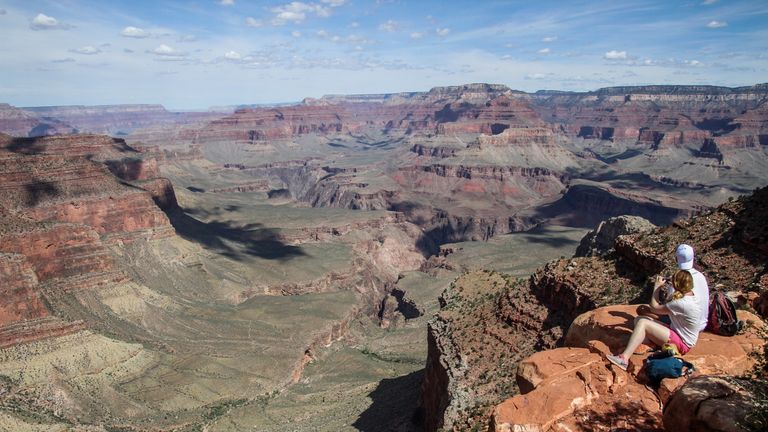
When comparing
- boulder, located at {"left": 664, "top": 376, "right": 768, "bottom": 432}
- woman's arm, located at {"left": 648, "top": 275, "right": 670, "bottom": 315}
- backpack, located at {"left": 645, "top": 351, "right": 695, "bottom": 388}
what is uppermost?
woman's arm, located at {"left": 648, "top": 275, "right": 670, "bottom": 315}

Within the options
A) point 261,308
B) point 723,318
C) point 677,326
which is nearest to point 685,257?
point 677,326

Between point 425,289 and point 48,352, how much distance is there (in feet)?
206

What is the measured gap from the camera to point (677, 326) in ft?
49.5

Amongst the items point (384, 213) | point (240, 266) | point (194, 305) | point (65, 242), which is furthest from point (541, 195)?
point (65, 242)

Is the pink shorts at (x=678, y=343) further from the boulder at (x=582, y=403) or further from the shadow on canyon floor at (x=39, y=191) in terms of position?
the shadow on canyon floor at (x=39, y=191)

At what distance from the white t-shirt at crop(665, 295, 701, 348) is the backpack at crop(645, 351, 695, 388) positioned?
105 centimetres

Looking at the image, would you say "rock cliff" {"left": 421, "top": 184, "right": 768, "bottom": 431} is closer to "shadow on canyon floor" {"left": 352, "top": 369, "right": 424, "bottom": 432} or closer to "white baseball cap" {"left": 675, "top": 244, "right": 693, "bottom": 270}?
"white baseball cap" {"left": 675, "top": 244, "right": 693, "bottom": 270}

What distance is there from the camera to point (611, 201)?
528 feet

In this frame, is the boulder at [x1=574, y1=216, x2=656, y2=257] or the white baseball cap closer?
the white baseball cap

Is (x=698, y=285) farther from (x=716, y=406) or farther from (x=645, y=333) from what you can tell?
(x=716, y=406)

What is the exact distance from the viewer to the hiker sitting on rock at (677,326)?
14.7 meters

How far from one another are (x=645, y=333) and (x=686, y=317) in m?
1.18

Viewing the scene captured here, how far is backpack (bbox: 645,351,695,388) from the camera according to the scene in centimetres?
1384

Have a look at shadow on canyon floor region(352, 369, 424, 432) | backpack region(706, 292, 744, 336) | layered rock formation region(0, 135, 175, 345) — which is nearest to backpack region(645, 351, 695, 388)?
backpack region(706, 292, 744, 336)
